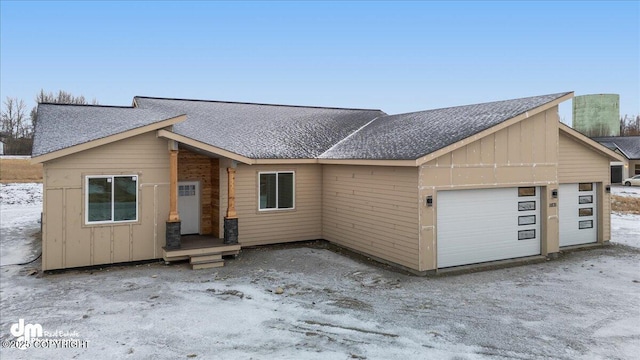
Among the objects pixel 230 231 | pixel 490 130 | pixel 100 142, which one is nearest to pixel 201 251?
pixel 230 231

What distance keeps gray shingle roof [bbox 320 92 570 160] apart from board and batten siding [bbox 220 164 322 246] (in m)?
1.08

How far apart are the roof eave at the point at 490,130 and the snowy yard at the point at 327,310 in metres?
2.71

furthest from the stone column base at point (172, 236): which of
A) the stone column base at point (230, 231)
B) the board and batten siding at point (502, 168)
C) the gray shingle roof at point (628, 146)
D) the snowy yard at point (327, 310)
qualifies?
the gray shingle roof at point (628, 146)

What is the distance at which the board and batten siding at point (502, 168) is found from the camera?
907 centimetres

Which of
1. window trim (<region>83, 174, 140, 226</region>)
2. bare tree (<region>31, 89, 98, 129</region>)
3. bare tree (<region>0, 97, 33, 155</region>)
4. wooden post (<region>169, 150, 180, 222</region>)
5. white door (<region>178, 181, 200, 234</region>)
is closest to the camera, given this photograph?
window trim (<region>83, 174, 140, 226</region>)

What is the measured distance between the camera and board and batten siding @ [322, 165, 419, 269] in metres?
9.24

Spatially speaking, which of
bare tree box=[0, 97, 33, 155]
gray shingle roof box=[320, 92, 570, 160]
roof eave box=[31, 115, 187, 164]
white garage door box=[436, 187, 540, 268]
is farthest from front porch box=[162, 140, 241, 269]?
bare tree box=[0, 97, 33, 155]

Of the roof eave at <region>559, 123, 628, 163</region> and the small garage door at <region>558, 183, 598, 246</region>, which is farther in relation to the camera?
the small garage door at <region>558, 183, 598, 246</region>

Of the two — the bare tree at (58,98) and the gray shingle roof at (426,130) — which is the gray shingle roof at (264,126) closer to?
the gray shingle roof at (426,130)

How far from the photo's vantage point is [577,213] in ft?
40.1

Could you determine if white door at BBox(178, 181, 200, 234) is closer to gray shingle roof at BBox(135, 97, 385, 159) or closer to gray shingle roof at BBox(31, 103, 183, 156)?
gray shingle roof at BBox(135, 97, 385, 159)

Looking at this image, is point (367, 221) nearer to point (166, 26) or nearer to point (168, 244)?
point (168, 244)

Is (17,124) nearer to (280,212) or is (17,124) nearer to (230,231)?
(280,212)

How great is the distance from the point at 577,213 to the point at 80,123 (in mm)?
14697
